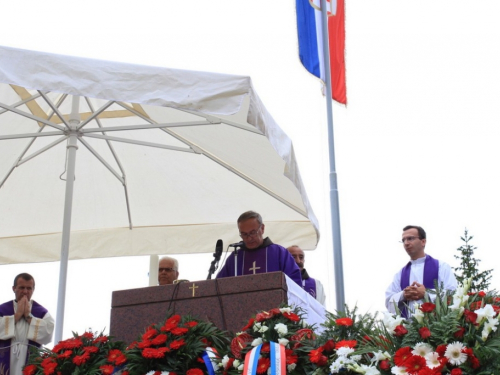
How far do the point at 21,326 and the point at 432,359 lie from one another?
4.21m

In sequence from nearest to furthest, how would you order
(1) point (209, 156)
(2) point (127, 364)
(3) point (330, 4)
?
(2) point (127, 364) < (1) point (209, 156) < (3) point (330, 4)

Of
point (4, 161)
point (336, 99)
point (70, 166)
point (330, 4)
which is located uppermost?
point (330, 4)

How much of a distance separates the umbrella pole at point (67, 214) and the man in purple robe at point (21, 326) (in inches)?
10.3

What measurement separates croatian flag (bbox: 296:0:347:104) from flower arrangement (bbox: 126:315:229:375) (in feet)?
15.6

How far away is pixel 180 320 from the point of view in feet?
13.4

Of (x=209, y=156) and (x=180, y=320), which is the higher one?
(x=209, y=156)

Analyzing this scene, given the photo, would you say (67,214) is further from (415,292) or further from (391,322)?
(391,322)

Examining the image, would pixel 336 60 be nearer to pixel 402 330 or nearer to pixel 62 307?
pixel 62 307

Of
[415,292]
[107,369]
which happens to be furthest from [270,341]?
[415,292]

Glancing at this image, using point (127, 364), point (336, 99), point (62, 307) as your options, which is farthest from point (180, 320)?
point (336, 99)

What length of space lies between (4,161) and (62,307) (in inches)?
90.4

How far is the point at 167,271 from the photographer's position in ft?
23.1

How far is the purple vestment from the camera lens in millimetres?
5438

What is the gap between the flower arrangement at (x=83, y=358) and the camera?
13.5 feet
